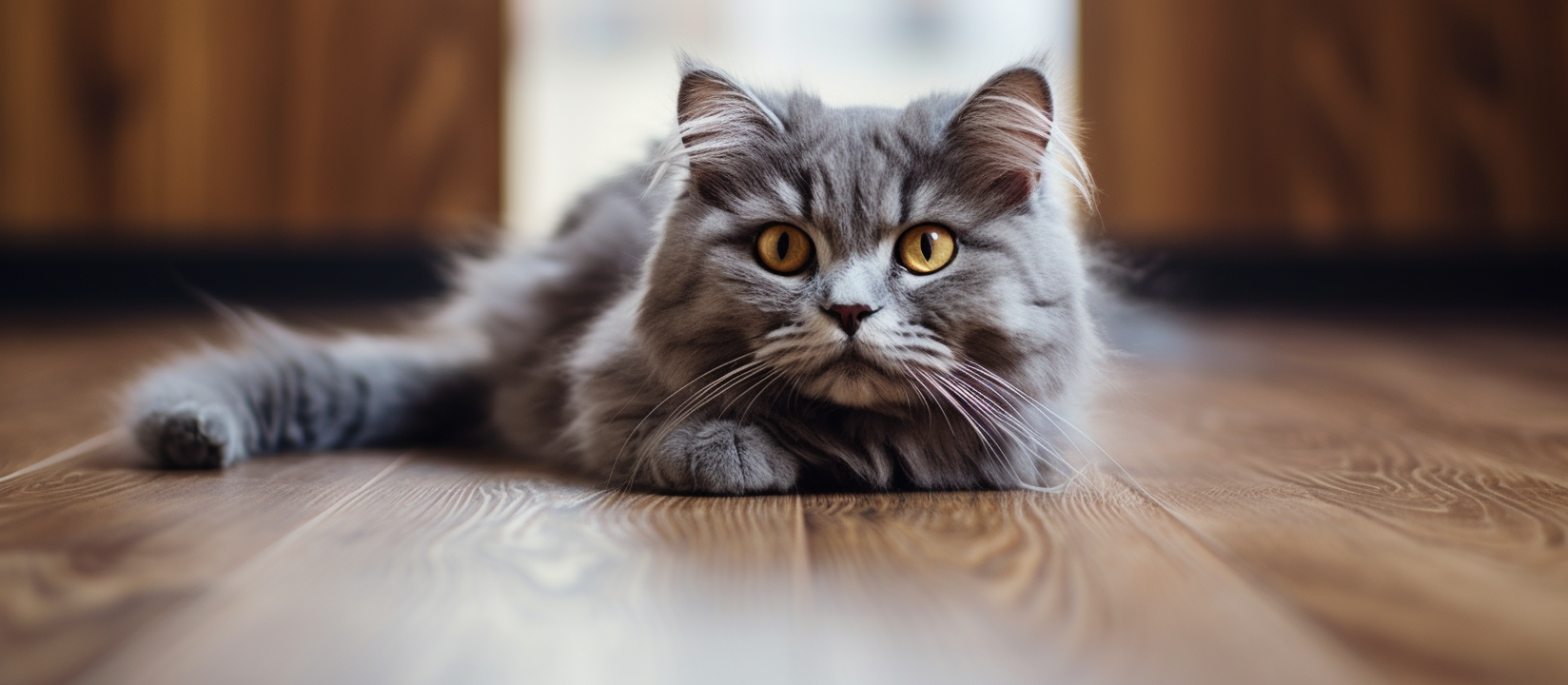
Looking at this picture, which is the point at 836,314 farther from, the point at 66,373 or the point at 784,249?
the point at 66,373

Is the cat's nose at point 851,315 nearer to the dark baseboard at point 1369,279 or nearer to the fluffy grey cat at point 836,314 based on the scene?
the fluffy grey cat at point 836,314

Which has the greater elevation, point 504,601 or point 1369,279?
point 1369,279

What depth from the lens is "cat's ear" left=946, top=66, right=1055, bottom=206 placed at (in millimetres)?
1287

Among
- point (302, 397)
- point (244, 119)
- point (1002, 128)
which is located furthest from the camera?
point (244, 119)

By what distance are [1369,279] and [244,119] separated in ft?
12.8

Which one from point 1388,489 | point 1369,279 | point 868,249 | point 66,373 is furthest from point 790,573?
point 1369,279

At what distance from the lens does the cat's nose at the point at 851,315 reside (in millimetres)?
1177

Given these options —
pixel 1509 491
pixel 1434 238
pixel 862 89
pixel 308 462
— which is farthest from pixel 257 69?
pixel 1434 238

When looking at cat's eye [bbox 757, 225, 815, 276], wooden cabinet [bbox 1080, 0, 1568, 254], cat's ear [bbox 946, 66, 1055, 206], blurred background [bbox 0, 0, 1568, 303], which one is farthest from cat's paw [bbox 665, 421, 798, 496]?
wooden cabinet [bbox 1080, 0, 1568, 254]

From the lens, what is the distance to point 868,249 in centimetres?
125

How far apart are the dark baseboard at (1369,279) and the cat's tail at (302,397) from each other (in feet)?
8.93

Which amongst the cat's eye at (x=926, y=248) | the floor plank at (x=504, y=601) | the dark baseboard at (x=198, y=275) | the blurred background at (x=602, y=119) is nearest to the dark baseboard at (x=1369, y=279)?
the blurred background at (x=602, y=119)

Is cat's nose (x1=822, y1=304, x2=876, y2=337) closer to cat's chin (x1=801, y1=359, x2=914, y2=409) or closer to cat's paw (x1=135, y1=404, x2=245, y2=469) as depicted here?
cat's chin (x1=801, y1=359, x2=914, y2=409)

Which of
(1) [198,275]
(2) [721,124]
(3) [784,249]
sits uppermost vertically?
(2) [721,124]
